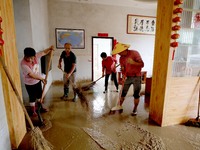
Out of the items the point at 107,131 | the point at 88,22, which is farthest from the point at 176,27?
the point at 88,22

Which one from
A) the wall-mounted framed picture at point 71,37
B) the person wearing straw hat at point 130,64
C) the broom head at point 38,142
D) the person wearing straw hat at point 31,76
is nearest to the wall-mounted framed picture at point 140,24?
the wall-mounted framed picture at point 71,37

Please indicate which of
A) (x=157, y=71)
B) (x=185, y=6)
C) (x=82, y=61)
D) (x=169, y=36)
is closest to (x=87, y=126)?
(x=157, y=71)

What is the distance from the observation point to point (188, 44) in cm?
223

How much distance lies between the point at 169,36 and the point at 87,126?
1853mm

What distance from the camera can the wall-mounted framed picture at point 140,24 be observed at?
17.9ft

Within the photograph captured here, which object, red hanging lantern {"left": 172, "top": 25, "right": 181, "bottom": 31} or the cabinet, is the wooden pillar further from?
the cabinet

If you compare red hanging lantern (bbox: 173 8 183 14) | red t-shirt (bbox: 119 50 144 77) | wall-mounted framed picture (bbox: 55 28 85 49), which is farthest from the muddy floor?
wall-mounted framed picture (bbox: 55 28 85 49)

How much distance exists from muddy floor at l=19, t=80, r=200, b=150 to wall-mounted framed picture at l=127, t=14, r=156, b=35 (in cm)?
355

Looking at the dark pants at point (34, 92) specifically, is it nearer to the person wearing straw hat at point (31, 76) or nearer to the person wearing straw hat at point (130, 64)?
the person wearing straw hat at point (31, 76)

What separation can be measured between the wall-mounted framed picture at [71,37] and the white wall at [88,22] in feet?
0.38

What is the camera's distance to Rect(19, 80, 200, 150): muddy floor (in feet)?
6.07

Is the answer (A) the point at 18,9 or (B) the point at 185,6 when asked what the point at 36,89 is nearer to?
(A) the point at 18,9

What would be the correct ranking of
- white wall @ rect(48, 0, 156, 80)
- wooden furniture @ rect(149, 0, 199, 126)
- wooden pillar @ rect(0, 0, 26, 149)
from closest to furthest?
wooden pillar @ rect(0, 0, 26, 149), wooden furniture @ rect(149, 0, 199, 126), white wall @ rect(48, 0, 156, 80)

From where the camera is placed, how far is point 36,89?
7.85 ft
